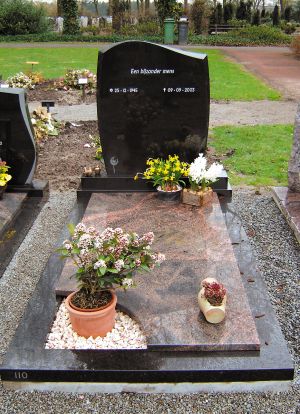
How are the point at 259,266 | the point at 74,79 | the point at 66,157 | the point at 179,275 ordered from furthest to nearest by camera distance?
the point at 74,79 → the point at 66,157 → the point at 259,266 → the point at 179,275

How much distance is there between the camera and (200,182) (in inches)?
233

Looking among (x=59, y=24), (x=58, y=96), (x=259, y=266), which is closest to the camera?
(x=259, y=266)

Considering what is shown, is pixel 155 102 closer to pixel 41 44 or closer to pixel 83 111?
pixel 83 111

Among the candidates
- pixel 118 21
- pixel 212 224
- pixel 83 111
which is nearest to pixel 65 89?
pixel 83 111

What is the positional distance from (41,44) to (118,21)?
7.31 meters

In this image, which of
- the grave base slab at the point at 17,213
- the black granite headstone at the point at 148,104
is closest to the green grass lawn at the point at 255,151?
the black granite headstone at the point at 148,104

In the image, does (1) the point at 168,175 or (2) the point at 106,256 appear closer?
(2) the point at 106,256

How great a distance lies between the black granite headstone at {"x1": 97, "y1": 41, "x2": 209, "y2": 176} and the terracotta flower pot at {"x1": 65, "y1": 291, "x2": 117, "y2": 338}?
11.1 feet

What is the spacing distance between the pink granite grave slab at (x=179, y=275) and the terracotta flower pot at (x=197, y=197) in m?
0.09

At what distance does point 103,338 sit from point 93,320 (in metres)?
0.22

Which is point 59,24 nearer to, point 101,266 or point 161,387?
point 101,266

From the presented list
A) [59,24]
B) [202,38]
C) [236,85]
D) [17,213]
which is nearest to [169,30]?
[202,38]

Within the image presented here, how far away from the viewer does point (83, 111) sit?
1251 centimetres

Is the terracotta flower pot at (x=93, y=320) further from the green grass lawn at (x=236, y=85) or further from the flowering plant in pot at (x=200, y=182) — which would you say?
the green grass lawn at (x=236, y=85)
